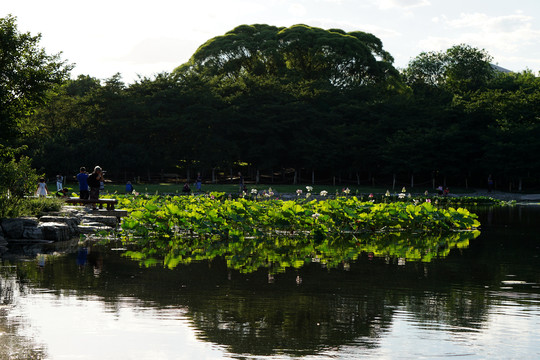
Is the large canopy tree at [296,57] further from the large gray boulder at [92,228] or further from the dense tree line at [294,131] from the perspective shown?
the large gray boulder at [92,228]

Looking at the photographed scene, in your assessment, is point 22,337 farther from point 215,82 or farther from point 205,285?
point 215,82

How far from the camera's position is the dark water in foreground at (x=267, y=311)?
21.7 feet

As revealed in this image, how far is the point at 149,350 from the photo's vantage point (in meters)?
6.51

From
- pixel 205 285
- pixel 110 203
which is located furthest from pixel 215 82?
pixel 205 285

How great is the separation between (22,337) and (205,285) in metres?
3.54

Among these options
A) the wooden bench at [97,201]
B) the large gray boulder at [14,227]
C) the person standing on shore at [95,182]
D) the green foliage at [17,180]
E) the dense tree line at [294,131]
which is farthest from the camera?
the dense tree line at [294,131]

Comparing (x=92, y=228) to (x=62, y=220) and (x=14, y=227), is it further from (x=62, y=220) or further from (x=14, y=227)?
(x=14, y=227)

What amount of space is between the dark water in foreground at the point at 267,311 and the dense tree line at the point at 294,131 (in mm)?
45696

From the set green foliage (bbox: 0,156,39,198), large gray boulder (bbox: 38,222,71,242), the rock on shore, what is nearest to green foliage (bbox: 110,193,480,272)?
the rock on shore

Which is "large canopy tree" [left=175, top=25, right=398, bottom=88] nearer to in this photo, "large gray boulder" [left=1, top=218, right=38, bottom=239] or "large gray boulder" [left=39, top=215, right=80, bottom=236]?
"large gray boulder" [left=39, top=215, right=80, bottom=236]

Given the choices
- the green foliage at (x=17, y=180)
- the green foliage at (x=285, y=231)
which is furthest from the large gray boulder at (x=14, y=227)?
the green foliage at (x=285, y=231)

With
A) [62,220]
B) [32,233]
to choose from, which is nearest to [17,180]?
[62,220]

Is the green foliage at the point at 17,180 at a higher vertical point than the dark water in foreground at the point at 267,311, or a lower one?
higher

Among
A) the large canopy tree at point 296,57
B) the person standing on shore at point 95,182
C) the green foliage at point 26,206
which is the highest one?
the large canopy tree at point 296,57
